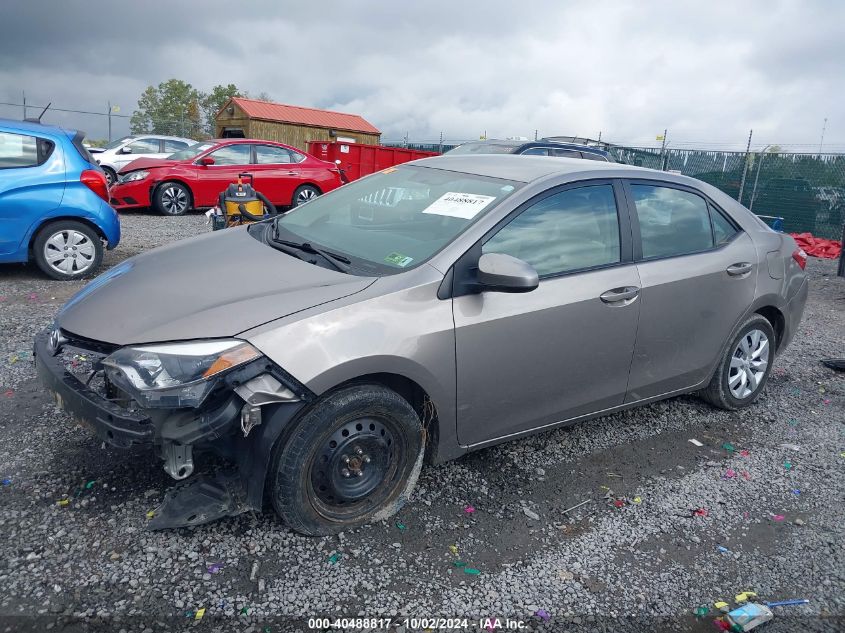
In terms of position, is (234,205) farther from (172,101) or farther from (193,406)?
(172,101)

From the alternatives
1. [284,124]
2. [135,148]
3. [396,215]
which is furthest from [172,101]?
[396,215]

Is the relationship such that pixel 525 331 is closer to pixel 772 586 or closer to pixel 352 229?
pixel 352 229

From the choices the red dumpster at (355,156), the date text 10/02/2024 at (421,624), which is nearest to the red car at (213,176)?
the red dumpster at (355,156)

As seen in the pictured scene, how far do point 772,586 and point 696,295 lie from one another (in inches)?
65.3

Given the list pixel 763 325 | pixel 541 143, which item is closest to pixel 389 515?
pixel 763 325

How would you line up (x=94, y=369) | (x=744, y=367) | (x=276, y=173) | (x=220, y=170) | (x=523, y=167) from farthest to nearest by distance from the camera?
1. (x=276, y=173)
2. (x=220, y=170)
3. (x=744, y=367)
4. (x=523, y=167)
5. (x=94, y=369)

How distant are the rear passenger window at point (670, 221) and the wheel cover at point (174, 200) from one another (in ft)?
34.2

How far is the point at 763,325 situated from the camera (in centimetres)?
445

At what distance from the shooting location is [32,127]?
6.70 meters

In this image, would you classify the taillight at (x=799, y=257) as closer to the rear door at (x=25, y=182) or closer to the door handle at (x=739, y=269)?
the door handle at (x=739, y=269)

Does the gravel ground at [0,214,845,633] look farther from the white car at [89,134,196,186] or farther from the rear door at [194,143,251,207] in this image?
the white car at [89,134,196,186]

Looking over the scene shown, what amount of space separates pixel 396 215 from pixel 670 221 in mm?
1654

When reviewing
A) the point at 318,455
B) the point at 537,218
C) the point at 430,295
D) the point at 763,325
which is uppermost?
the point at 537,218

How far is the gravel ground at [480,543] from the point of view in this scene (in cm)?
248
